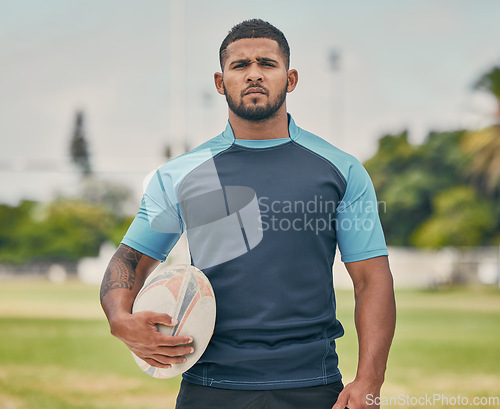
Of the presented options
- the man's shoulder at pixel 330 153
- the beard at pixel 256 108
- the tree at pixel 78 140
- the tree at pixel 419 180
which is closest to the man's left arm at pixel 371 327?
the man's shoulder at pixel 330 153

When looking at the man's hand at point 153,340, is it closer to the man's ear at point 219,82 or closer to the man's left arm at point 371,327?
the man's left arm at point 371,327

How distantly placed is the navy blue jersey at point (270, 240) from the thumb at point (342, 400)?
0.08 metres

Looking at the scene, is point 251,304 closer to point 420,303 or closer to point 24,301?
point 420,303

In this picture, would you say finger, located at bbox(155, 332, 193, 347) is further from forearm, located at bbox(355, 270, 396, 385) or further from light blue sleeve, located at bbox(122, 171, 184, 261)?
forearm, located at bbox(355, 270, 396, 385)

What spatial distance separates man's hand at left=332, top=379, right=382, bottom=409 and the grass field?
2854 millimetres

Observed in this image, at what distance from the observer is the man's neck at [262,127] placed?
6.90 ft

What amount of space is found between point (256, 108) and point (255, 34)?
25 centimetres

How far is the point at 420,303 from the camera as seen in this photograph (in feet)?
69.0

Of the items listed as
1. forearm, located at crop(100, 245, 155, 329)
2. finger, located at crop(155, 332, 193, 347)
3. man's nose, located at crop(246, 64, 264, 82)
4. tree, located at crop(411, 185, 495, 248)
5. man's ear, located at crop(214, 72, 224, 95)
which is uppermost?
tree, located at crop(411, 185, 495, 248)

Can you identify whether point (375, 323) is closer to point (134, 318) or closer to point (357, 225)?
point (357, 225)

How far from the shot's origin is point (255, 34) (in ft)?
6.87

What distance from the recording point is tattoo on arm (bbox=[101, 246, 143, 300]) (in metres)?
2.08


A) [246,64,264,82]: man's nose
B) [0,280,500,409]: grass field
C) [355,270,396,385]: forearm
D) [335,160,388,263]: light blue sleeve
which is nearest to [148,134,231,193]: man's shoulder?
[246,64,264,82]: man's nose

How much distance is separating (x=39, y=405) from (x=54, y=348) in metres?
4.71
